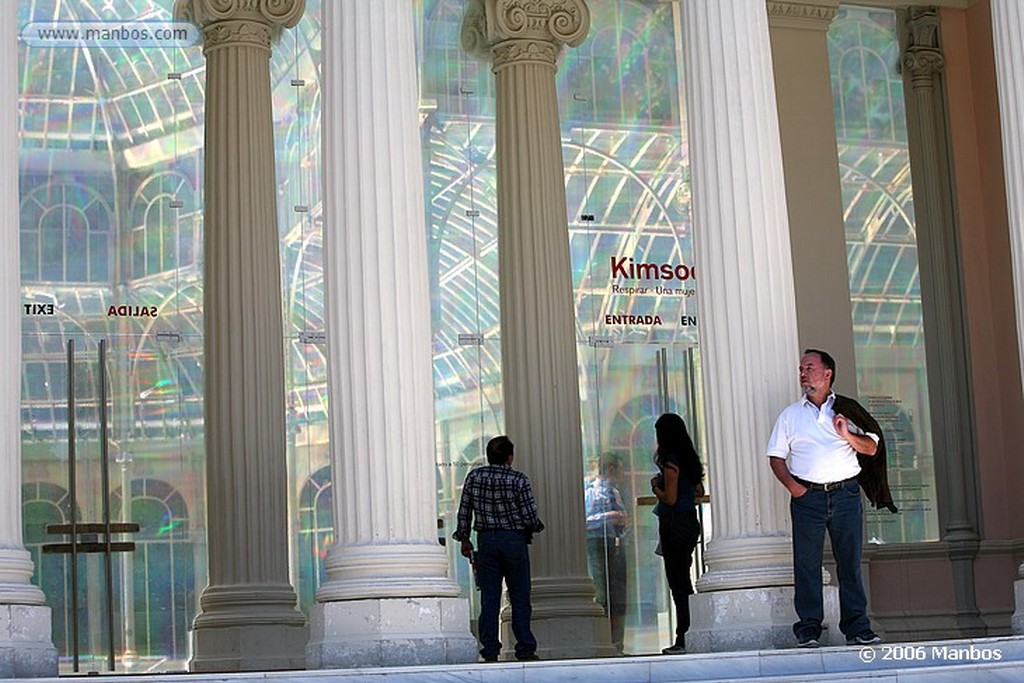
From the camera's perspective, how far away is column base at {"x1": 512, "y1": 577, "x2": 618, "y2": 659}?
22.1 metres

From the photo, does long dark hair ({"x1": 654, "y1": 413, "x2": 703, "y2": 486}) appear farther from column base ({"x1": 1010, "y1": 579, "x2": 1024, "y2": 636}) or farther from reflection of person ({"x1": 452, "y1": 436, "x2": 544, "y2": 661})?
column base ({"x1": 1010, "y1": 579, "x2": 1024, "y2": 636})

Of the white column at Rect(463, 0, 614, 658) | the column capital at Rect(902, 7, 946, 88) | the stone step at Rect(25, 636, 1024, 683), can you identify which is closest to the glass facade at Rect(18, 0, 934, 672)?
the column capital at Rect(902, 7, 946, 88)

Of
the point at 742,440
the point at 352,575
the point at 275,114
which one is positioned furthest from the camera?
the point at 275,114

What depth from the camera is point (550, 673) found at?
14.9 metres

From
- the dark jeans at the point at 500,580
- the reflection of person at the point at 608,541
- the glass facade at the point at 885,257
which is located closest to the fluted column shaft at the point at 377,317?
the dark jeans at the point at 500,580

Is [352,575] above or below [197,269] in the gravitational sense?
below

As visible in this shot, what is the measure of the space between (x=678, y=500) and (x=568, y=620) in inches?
121

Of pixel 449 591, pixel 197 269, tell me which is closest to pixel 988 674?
pixel 449 591

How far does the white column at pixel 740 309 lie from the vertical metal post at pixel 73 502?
27.2 ft

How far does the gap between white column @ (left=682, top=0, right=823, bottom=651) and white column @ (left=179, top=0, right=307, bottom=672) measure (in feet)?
17.8

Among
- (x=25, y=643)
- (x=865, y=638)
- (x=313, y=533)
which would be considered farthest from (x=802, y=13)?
(x=25, y=643)

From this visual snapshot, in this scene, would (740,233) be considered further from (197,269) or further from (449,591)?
(197,269)

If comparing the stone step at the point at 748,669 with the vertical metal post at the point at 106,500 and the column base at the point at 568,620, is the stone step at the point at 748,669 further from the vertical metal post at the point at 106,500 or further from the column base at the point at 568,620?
the vertical metal post at the point at 106,500

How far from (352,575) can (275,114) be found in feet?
31.4
